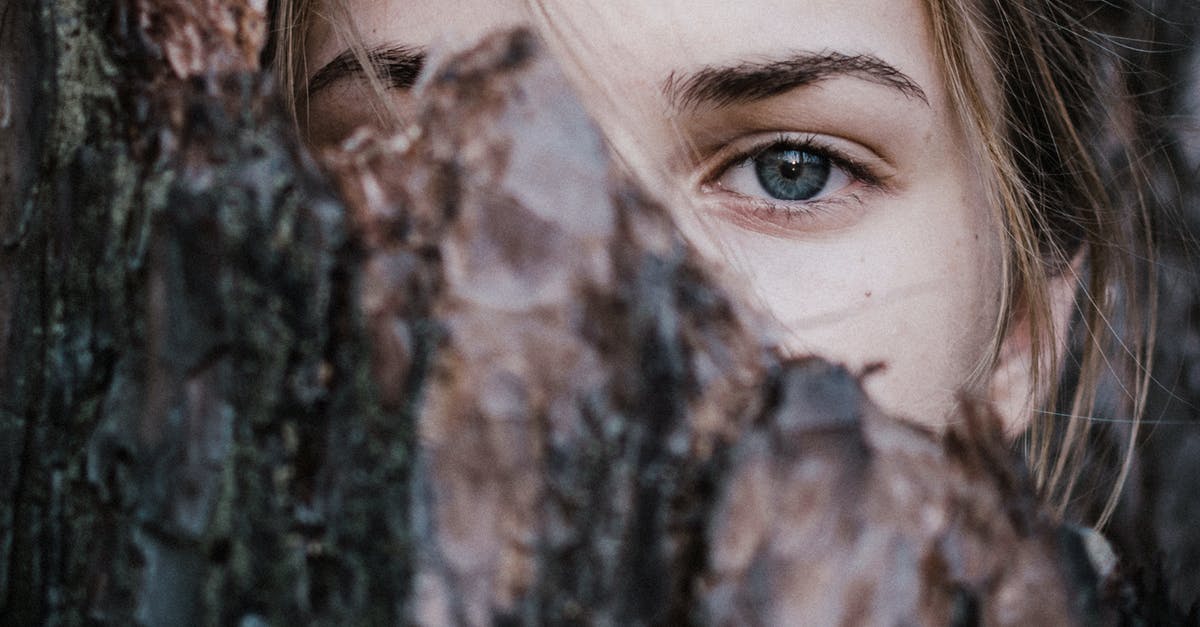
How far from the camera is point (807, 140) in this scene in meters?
0.80

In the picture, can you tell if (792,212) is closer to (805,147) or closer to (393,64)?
(805,147)

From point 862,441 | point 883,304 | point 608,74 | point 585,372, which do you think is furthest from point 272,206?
point 883,304

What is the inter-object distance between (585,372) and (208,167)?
16 centimetres

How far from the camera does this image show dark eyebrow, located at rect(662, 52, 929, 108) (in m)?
0.68

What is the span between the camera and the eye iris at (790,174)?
0.80 metres

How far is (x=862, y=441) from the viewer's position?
1.06 feet

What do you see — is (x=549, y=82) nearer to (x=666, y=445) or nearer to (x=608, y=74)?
(x=666, y=445)

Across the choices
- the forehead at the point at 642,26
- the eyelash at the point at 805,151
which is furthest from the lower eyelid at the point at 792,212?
the forehead at the point at 642,26

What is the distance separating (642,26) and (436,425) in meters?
0.45

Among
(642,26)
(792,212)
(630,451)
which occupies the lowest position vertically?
(630,451)

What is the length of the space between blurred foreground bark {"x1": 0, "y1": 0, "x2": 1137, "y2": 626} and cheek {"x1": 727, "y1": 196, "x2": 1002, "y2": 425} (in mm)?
318

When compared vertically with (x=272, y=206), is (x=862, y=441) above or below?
below

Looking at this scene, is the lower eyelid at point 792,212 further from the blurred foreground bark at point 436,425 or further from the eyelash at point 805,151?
the blurred foreground bark at point 436,425

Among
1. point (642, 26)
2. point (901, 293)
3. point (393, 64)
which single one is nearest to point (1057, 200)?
point (901, 293)
